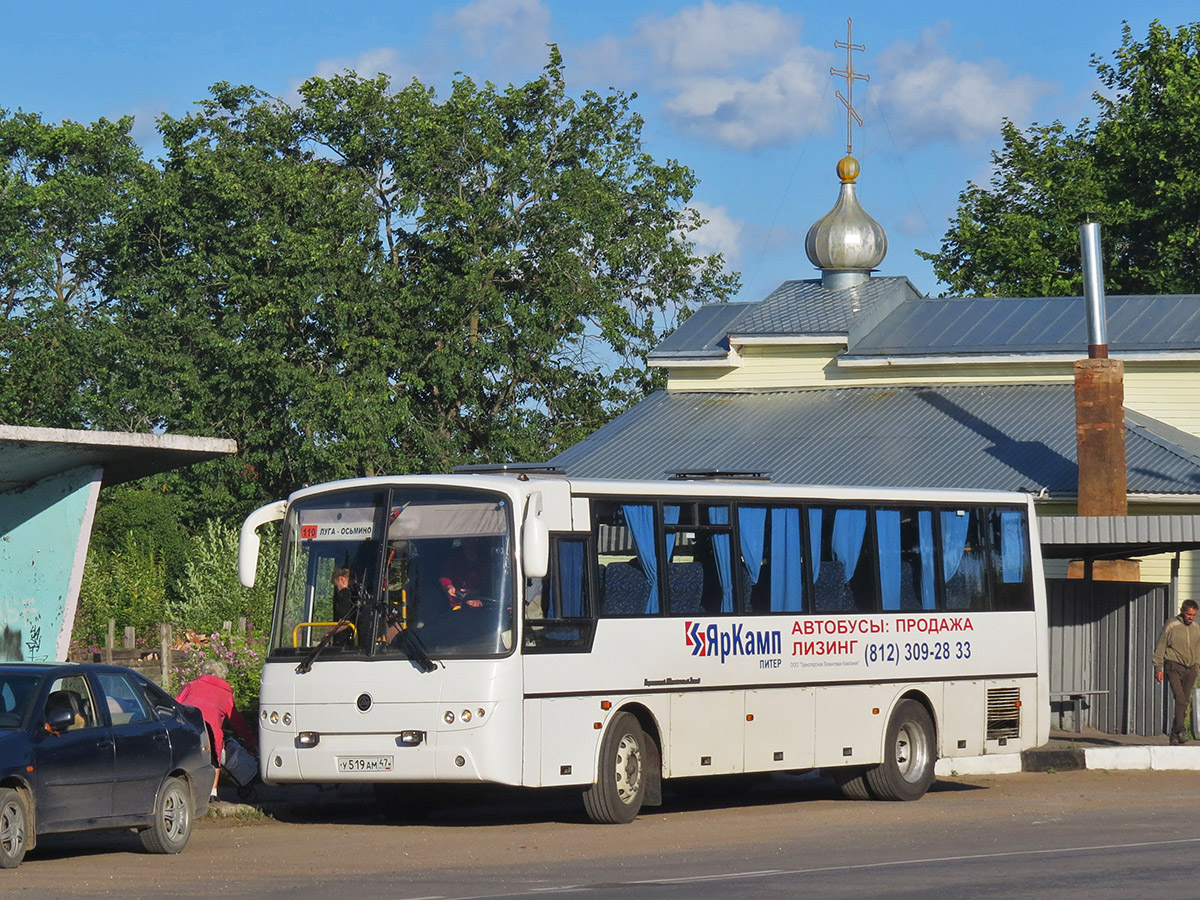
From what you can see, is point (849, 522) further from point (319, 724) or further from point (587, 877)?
point (587, 877)

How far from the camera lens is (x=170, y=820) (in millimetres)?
13531

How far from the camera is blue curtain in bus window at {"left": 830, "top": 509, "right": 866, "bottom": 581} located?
709 inches

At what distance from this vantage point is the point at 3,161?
6172cm

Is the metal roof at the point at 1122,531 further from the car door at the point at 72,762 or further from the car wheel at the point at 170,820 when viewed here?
the car door at the point at 72,762

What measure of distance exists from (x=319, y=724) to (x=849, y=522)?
18.9 feet

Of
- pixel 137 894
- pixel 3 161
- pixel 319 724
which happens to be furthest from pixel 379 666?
pixel 3 161

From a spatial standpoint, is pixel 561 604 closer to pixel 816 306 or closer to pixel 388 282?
pixel 816 306

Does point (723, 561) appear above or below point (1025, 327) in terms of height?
below

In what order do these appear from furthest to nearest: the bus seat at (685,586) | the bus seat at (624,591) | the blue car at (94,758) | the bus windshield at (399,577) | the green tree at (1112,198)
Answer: the green tree at (1112,198)
the bus seat at (685,586)
the bus seat at (624,591)
the bus windshield at (399,577)
the blue car at (94,758)

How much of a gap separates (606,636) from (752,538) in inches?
84.0

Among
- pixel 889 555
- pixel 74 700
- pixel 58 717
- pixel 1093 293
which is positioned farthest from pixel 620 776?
pixel 1093 293

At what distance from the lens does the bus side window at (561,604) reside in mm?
15062

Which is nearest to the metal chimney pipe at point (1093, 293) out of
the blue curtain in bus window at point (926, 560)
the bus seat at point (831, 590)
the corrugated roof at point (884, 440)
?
the corrugated roof at point (884, 440)

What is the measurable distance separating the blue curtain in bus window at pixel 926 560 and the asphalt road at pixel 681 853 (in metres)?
1.99
